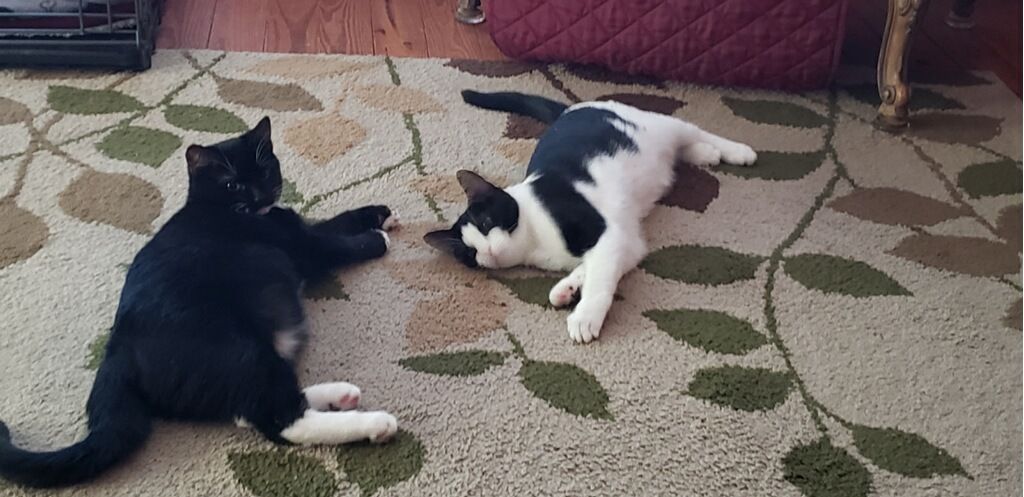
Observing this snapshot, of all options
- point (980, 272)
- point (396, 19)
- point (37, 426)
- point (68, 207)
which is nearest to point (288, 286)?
point (37, 426)

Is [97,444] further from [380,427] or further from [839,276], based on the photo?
[839,276]

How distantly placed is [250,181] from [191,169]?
8cm

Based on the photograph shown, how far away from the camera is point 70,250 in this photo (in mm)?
1341

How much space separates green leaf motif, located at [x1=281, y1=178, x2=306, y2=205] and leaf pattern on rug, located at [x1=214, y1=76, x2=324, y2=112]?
0.94ft

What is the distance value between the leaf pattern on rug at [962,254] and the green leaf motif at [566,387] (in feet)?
1.87

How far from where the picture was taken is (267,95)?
183cm

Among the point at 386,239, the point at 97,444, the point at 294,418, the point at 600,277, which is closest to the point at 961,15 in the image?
the point at 600,277

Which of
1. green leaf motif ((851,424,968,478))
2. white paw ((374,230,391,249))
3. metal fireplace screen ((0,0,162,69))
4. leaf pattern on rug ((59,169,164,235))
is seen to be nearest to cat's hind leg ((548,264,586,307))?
white paw ((374,230,391,249))

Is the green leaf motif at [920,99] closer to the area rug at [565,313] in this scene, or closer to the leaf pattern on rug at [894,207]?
the area rug at [565,313]

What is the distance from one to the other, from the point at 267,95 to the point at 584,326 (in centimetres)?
92

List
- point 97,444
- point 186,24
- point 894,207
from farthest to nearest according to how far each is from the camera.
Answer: point 186,24 → point 894,207 → point 97,444

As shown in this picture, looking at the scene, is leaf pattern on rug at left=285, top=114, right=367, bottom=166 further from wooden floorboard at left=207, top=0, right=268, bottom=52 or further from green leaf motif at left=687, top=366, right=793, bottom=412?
green leaf motif at left=687, top=366, right=793, bottom=412

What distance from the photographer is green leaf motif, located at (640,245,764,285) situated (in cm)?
134

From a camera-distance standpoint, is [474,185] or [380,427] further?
[474,185]
